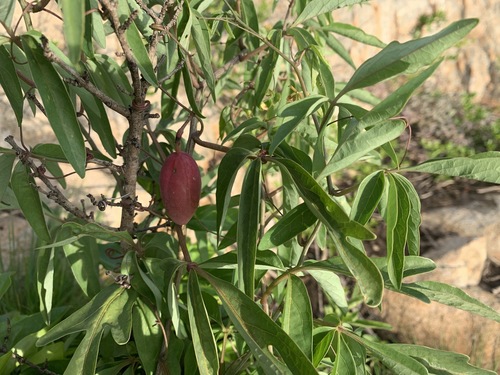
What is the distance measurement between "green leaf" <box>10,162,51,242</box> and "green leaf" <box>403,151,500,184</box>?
468 millimetres

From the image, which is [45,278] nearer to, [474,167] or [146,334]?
[146,334]

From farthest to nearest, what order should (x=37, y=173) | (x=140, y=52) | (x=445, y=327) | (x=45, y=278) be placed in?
(x=445, y=327)
(x=45, y=278)
(x=37, y=173)
(x=140, y=52)

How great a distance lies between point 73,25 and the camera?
48 cm

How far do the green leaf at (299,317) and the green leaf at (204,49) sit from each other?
10.2 inches

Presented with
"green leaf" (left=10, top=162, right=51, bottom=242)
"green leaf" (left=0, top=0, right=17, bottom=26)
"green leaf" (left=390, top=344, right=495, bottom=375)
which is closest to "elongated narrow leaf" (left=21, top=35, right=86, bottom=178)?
"green leaf" (left=0, top=0, right=17, bottom=26)

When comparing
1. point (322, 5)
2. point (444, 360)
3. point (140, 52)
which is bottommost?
point (444, 360)

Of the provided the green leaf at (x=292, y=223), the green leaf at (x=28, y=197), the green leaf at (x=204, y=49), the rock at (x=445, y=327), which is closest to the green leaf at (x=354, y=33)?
the green leaf at (x=204, y=49)

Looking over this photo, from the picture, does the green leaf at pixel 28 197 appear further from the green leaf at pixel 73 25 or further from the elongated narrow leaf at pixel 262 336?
the green leaf at pixel 73 25

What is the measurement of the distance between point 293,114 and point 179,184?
17 cm

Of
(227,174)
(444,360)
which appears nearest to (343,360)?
(444,360)

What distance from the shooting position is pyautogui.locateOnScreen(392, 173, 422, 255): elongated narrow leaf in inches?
28.5

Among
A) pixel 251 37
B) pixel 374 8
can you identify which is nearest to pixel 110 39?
pixel 374 8

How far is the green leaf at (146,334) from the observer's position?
0.89 metres

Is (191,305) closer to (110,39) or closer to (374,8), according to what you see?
(110,39)
